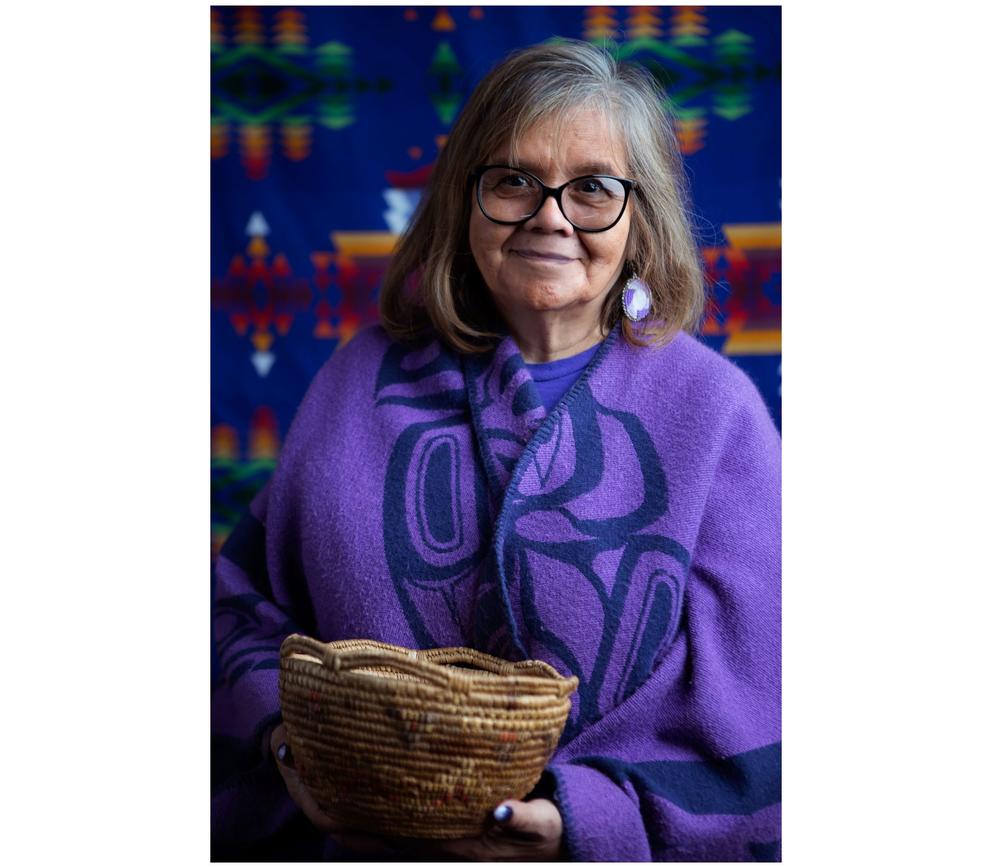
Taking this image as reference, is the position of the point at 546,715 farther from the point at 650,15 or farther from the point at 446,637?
the point at 650,15

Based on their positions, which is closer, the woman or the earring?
the woman

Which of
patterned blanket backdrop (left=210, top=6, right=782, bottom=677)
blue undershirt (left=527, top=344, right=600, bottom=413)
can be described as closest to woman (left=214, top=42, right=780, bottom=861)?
blue undershirt (left=527, top=344, right=600, bottom=413)

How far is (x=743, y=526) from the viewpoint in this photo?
1558mm

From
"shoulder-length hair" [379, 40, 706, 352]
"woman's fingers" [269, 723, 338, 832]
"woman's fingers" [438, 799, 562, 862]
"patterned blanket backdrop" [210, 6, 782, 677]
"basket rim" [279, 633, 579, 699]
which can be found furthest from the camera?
"patterned blanket backdrop" [210, 6, 782, 677]

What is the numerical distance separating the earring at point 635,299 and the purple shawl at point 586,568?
0.17 ft

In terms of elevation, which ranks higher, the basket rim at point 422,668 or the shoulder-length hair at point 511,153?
the shoulder-length hair at point 511,153

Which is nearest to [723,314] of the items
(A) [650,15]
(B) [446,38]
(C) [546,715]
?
(A) [650,15]

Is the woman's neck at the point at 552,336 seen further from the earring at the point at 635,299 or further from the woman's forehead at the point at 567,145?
the woman's forehead at the point at 567,145

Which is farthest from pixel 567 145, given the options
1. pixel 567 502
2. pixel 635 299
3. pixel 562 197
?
pixel 567 502

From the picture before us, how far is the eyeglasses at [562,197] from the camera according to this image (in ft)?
5.06

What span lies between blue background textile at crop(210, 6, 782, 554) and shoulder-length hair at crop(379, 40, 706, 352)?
0.34 ft

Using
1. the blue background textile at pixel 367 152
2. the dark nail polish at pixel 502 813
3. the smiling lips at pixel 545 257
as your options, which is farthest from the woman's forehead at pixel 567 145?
the dark nail polish at pixel 502 813

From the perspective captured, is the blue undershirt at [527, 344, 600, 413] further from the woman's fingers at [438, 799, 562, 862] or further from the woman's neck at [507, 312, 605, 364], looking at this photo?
the woman's fingers at [438, 799, 562, 862]

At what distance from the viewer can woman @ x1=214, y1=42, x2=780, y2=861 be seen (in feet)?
4.90
